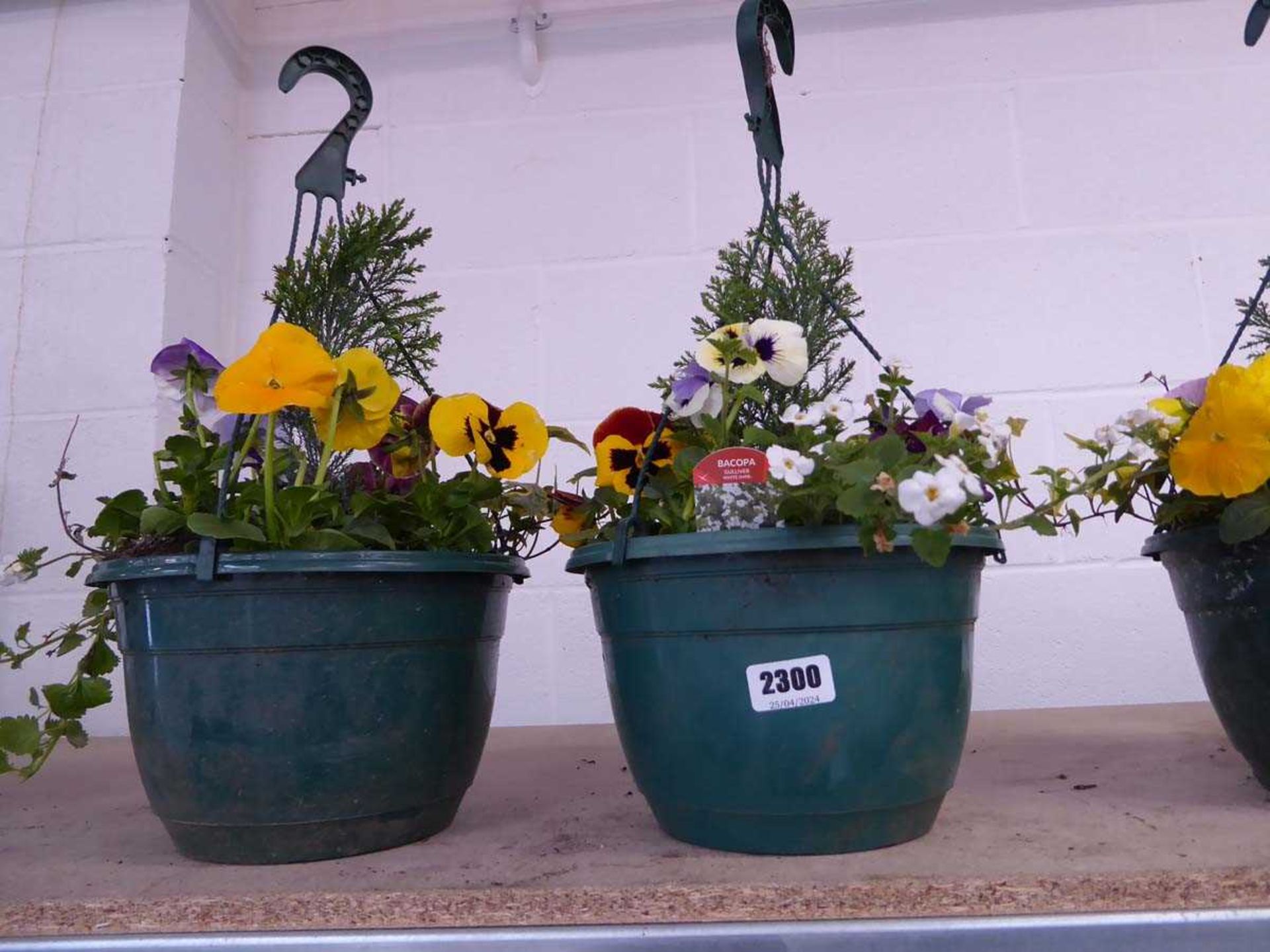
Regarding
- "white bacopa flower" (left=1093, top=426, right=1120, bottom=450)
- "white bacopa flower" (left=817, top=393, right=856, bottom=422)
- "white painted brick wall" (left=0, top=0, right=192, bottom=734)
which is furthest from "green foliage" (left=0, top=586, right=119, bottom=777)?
"white painted brick wall" (left=0, top=0, right=192, bottom=734)

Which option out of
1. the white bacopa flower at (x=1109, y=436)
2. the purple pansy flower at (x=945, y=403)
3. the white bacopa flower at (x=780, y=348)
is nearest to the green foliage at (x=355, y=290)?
the white bacopa flower at (x=780, y=348)

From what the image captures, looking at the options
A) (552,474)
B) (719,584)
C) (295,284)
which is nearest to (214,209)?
(552,474)

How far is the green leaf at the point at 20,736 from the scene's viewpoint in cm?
74

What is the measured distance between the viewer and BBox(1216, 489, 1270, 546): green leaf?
65cm

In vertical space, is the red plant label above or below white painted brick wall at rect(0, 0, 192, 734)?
below

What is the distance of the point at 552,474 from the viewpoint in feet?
5.60

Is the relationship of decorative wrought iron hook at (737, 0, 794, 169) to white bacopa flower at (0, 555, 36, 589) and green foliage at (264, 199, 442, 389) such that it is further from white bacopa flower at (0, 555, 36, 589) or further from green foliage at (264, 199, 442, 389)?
white bacopa flower at (0, 555, 36, 589)

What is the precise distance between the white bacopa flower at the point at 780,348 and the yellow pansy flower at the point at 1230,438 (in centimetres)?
27

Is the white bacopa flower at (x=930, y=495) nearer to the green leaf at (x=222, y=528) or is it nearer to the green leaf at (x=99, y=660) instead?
the green leaf at (x=222, y=528)

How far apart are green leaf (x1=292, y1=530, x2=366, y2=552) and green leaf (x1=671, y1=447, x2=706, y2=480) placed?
239mm

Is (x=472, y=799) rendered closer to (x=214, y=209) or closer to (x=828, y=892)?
(x=828, y=892)

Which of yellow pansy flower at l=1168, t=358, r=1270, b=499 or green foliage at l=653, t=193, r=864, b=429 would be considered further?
green foliage at l=653, t=193, r=864, b=429

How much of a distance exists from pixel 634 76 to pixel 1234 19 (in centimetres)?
106

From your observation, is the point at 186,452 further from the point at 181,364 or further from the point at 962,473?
the point at 962,473
